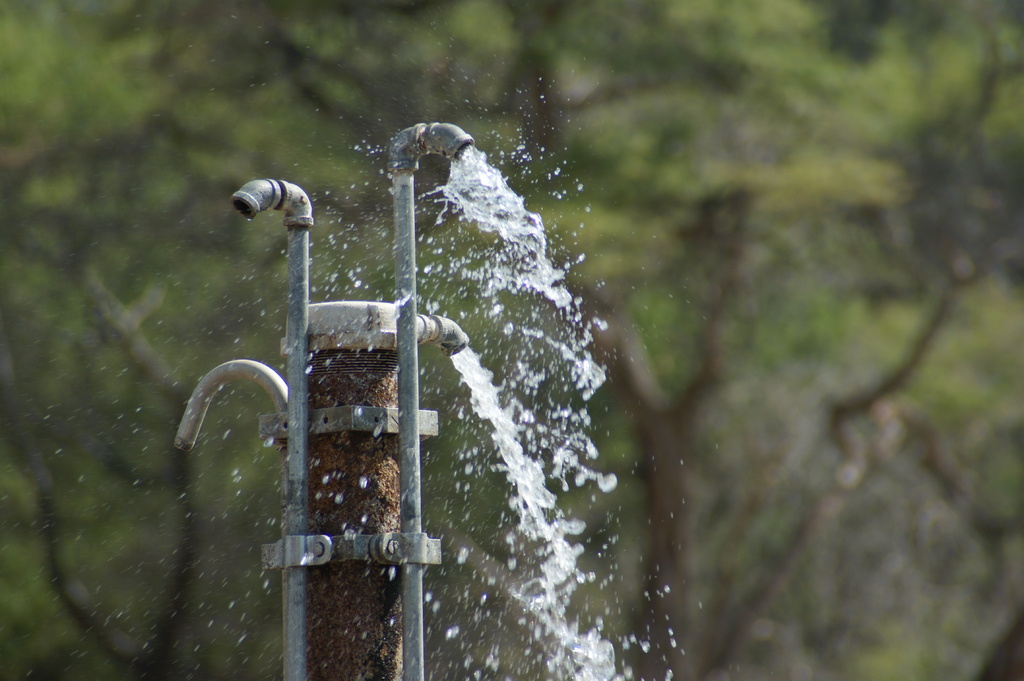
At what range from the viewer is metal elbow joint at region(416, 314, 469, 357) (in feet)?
8.55

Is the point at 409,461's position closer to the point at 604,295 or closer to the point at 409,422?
the point at 409,422

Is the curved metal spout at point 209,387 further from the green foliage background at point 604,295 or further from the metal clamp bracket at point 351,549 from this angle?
the green foliage background at point 604,295

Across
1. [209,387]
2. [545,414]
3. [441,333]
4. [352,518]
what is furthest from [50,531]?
[352,518]

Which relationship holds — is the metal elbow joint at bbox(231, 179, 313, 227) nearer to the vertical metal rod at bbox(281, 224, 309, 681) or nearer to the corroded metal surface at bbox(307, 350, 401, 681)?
the vertical metal rod at bbox(281, 224, 309, 681)

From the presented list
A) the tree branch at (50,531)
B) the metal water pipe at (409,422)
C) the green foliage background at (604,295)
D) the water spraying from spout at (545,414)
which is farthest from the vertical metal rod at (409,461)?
the tree branch at (50,531)

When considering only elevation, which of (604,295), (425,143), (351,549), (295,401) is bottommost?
(351,549)

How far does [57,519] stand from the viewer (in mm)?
9703

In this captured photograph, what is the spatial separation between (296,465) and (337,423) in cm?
12

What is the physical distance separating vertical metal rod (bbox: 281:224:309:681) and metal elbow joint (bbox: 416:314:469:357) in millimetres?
319

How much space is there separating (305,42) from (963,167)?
7.55m

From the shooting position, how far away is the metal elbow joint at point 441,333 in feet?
8.55

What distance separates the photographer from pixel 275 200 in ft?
7.88

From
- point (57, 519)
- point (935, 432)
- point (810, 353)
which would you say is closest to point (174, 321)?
point (57, 519)

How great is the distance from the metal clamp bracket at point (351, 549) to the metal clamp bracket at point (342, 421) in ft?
0.70
